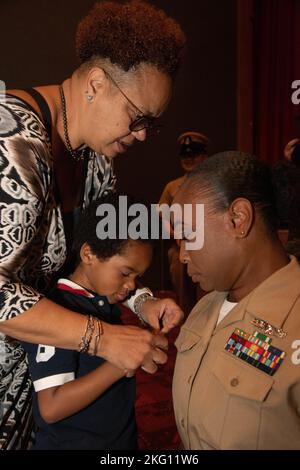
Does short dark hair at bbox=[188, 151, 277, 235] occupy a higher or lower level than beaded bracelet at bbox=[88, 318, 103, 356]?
higher

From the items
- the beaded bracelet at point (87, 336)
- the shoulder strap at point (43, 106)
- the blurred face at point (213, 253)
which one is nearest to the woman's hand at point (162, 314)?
the blurred face at point (213, 253)

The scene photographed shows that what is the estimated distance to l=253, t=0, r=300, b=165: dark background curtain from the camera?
177 inches

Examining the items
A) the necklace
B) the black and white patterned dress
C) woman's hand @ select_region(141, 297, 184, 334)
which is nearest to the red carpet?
woman's hand @ select_region(141, 297, 184, 334)

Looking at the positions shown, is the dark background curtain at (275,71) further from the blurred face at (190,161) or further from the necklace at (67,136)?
the necklace at (67,136)

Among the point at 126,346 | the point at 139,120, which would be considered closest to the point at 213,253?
the point at 126,346

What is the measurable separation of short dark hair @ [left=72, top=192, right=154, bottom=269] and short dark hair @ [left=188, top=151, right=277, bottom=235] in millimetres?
375

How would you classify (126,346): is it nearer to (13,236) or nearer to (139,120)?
(13,236)

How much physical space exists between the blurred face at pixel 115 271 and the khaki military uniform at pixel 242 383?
0.28 metres

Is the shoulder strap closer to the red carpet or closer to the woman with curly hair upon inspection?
the woman with curly hair

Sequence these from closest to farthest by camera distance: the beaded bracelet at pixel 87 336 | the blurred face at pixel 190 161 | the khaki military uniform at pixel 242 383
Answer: the khaki military uniform at pixel 242 383 < the beaded bracelet at pixel 87 336 < the blurred face at pixel 190 161

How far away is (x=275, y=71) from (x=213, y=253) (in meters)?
4.07

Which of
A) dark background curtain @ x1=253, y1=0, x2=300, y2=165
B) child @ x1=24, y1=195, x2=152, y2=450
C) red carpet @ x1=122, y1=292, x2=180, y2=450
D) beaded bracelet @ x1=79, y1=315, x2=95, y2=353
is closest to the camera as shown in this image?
beaded bracelet @ x1=79, y1=315, x2=95, y2=353

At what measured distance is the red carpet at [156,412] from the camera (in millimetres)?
2393

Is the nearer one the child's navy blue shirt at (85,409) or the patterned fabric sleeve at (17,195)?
the patterned fabric sleeve at (17,195)
